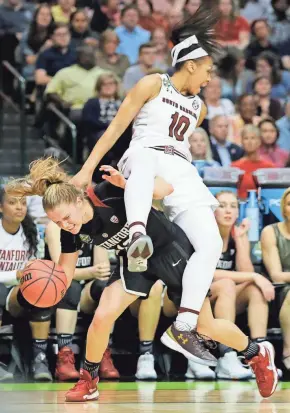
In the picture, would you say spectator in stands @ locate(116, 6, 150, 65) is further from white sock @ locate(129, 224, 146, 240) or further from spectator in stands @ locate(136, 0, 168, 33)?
white sock @ locate(129, 224, 146, 240)

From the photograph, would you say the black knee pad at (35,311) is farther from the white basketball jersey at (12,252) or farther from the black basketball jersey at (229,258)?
the black basketball jersey at (229,258)

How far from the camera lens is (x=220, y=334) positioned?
678cm

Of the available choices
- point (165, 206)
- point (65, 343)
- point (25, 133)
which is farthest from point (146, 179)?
point (25, 133)

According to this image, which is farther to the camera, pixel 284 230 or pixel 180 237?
pixel 284 230

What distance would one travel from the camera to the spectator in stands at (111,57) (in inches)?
504

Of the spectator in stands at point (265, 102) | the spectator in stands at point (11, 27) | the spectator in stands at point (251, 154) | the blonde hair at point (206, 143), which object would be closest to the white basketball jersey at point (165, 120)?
the blonde hair at point (206, 143)

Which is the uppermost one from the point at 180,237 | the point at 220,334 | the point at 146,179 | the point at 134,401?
the point at 146,179

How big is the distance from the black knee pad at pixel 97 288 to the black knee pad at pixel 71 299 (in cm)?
13

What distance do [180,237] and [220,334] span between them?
0.65 m

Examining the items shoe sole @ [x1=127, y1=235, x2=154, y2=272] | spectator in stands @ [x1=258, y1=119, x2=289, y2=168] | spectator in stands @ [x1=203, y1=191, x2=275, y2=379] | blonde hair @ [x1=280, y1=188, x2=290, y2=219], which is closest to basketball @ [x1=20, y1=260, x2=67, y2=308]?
shoe sole @ [x1=127, y1=235, x2=154, y2=272]

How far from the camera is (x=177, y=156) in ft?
22.3

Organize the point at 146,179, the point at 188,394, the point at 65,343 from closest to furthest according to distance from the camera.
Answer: the point at 146,179, the point at 188,394, the point at 65,343

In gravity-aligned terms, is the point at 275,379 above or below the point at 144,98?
below

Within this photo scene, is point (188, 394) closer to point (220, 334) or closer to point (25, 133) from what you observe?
point (220, 334)
